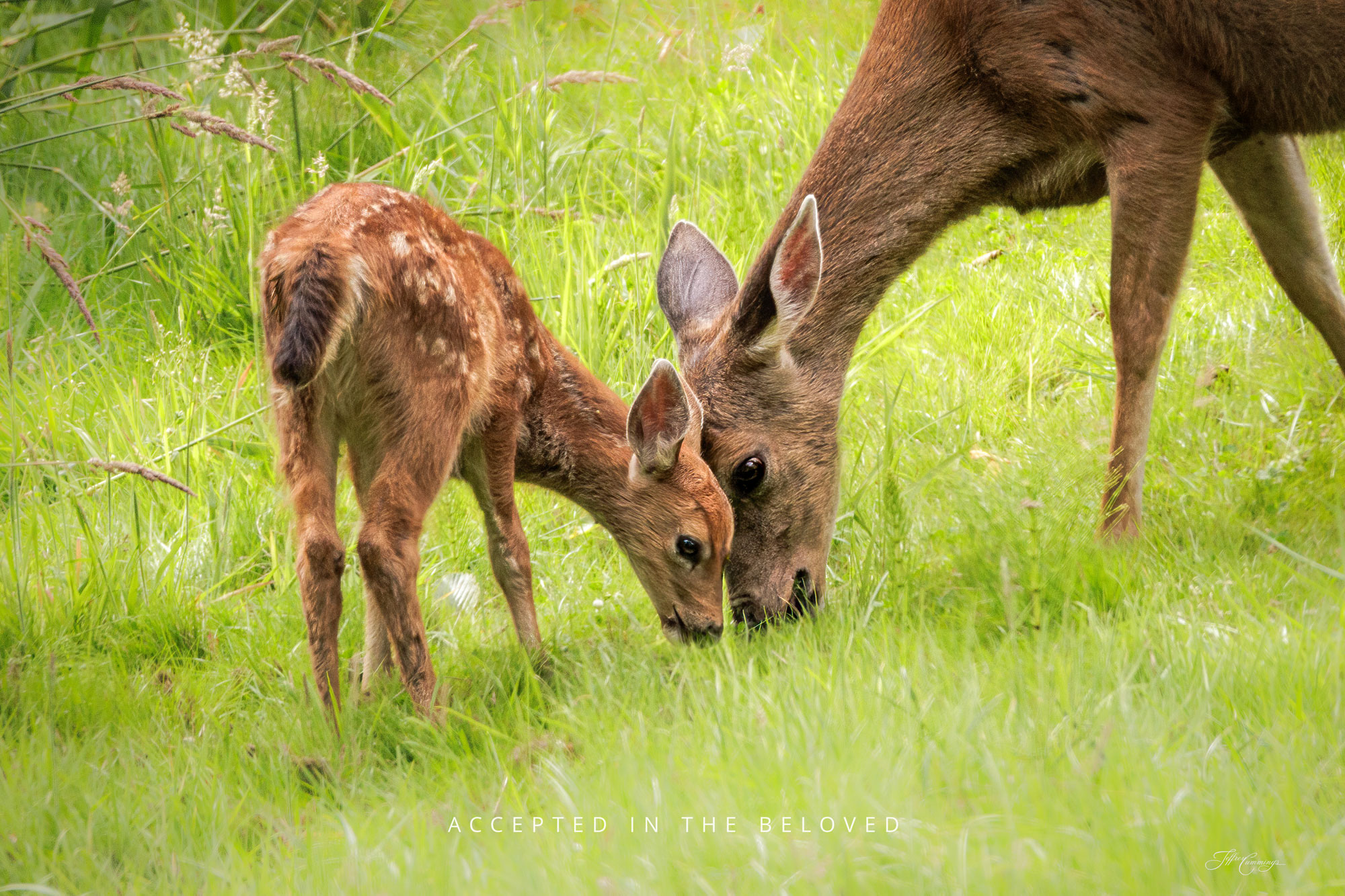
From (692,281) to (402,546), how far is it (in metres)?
1.98

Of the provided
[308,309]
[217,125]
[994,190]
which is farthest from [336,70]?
[994,190]

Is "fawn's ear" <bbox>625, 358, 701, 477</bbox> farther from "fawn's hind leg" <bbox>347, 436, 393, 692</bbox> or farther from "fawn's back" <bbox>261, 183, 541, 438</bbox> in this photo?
"fawn's hind leg" <bbox>347, 436, 393, 692</bbox>

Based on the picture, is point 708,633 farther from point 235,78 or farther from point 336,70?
point 235,78

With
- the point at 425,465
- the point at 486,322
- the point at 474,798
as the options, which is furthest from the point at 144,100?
the point at 474,798

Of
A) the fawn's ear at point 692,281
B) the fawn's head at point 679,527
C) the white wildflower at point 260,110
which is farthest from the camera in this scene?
the fawn's ear at point 692,281

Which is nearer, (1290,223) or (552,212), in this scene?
(1290,223)

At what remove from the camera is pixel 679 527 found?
456cm

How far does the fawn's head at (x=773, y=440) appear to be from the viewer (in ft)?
15.2

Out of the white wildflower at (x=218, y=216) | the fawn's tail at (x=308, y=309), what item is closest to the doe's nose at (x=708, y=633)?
the fawn's tail at (x=308, y=309)

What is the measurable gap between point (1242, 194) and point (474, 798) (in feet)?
12.0

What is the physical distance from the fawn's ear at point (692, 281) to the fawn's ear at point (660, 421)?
2.31 feet

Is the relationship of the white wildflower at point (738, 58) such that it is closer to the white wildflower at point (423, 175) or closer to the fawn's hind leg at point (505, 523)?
the white wildflower at point (423, 175)

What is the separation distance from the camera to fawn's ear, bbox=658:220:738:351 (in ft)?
17.0

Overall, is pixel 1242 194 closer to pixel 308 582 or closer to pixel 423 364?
pixel 423 364
